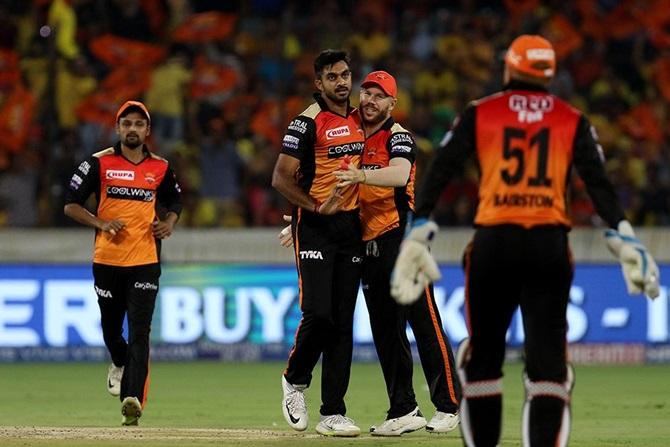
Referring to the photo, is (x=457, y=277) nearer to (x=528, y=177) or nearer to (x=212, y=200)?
(x=212, y=200)

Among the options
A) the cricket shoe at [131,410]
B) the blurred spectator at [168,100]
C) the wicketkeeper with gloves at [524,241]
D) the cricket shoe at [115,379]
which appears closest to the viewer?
the wicketkeeper with gloves at [524,241]

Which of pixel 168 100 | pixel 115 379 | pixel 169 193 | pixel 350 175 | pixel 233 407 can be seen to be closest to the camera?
pixel 350 175

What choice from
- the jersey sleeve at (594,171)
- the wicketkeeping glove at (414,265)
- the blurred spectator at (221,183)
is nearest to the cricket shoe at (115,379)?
the wicketkeeping glove at (414,265)

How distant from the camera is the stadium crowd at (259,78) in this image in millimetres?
17906

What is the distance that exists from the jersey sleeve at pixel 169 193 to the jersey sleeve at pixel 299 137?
5.97ft

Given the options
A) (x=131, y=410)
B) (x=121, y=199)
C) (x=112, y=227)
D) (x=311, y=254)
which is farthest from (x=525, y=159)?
(x=121, y=199)

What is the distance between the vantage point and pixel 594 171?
7.62 meters

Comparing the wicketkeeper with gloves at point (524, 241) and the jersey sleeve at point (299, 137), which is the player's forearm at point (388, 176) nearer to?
the jersey sleeve at point (299, 137)

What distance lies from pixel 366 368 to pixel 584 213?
3291 millimetres

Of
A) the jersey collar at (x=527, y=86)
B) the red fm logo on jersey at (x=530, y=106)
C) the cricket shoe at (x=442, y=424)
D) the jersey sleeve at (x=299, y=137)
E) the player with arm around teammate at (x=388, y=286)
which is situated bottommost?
the cricket shoe at (x=442, y=424)

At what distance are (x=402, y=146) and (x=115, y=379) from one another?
3.22 m

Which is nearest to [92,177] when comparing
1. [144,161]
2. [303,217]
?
[144,161]

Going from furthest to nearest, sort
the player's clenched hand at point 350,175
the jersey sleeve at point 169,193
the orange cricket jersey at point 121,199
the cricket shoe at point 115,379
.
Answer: the cricket shoe at point 115,379
the jersey sleeve at point 169,193
the orange cricket jersey at point 121,199
the player's clenched hand at point 350,175

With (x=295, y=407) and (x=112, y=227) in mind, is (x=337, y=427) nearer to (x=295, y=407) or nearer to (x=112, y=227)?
(x=295, y=407)
